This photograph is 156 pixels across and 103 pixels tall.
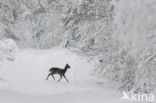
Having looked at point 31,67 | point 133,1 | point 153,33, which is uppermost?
point 133,1

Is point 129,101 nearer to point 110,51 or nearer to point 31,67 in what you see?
point 110,51

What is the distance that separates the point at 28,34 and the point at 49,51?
19.5 feet

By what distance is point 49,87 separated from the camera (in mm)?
14078

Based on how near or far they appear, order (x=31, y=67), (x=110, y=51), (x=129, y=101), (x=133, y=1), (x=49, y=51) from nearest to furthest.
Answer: (x=133, y=1) → (x=129, y=101) → (x=110, y=51) → (x=31, y=67) → (x=49, y=51)

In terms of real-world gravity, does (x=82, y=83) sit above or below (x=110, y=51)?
below

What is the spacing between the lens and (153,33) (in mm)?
6957

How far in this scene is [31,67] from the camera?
72.0 feet

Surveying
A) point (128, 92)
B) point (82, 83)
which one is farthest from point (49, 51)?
point (128, 92)

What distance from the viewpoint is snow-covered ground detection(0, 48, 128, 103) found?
11.2 meters

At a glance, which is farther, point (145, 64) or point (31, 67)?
point (31, 67)

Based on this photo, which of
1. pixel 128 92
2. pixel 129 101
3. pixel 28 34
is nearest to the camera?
pixel 129 101

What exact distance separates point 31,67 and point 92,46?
8.60 m

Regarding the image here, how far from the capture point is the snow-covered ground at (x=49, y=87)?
11.2m

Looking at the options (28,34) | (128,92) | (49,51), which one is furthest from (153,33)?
(28,34)
